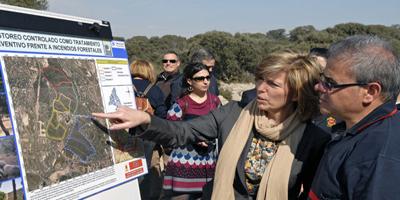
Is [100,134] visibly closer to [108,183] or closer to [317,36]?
[108,183]

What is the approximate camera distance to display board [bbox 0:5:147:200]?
1875 millimetres

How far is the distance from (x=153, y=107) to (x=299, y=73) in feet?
10.7

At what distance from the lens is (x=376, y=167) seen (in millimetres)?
1508

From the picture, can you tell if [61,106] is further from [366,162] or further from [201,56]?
[201,56]

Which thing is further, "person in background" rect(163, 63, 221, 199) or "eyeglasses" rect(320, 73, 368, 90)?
"person in background" rect(163, 63, 221, 199)

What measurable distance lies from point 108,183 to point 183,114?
1.88 m

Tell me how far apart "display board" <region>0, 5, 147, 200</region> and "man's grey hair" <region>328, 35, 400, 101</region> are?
1313 mm

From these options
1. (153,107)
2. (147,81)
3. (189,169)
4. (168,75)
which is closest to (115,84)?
(189,169)

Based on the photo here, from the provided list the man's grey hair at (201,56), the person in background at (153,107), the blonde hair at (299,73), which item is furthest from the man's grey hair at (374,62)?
the man's grey hair at (201,56)

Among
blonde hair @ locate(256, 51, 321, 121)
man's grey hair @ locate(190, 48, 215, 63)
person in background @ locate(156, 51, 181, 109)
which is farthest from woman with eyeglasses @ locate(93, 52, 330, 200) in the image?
man's grey hair @ locate(190, 48, 215, 63)

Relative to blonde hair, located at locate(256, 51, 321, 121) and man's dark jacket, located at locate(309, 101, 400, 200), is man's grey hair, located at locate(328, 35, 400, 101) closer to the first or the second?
man's dark jacket, located at locate(309, 101, 400, 200)

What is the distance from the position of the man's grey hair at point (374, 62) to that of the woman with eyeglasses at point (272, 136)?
1.91 feet

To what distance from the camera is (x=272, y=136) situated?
240 centimetres

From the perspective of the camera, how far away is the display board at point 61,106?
1.88 m
